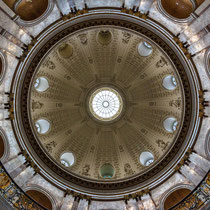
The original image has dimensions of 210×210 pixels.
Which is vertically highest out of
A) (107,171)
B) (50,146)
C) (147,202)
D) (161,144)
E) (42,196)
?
(161,144)

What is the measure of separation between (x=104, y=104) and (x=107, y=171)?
22.8ft

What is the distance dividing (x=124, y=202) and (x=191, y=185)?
4500mm

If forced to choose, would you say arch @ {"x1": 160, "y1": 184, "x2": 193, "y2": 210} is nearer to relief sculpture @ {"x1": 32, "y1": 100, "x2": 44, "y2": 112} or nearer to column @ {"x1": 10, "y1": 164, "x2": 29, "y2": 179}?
column @ {"x1": 10, "y1": 164, "x2": 29, "y2": 179}

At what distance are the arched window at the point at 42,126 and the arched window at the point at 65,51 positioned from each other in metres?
5.99

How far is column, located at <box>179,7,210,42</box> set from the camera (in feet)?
34.4

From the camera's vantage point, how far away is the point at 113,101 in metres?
22.3

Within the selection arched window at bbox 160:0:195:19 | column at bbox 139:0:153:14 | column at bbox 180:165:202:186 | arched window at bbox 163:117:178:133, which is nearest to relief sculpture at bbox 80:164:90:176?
arched window at bbox 163:117:178:133

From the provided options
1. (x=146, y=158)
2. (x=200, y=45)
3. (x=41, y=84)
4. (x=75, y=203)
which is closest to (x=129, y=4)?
(x=200, y=45)

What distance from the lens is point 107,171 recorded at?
18750mm

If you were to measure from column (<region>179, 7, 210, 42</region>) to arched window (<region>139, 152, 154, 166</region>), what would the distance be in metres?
10.0

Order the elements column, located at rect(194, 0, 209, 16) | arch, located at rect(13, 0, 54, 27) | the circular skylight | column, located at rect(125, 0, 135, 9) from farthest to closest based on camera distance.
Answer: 1. the circular skylight
2. column, located at rect(125, 0, 135, 9)
3. arch, located at rect(13, 0, 54, 27)
4. column, located at rect(194, 0, 209, 16)

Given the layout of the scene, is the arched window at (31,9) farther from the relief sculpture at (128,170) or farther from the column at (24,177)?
the relief sculpture at (128,170)

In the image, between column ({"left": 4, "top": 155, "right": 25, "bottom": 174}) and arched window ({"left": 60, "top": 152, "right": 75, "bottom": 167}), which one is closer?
column ({"left": 4, "top": 155, "right": 25, "bottom": 174})

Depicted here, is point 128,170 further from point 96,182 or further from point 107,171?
point 96,182
